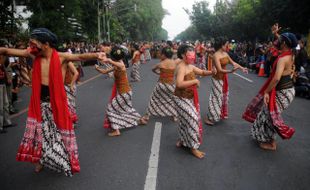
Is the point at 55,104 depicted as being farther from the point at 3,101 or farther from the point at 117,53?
the point at 3,101

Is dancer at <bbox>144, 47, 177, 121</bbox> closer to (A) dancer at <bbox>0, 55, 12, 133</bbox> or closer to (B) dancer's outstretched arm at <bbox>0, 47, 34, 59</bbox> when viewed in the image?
(A) dancer at <bbox>0, 55, 12, 133</bbox>

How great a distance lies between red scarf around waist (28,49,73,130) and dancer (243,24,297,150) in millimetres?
3090

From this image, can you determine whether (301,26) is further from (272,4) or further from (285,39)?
Answer: (285,39)

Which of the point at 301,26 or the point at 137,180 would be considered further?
the point at 301,26

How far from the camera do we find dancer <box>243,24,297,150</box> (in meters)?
5.50

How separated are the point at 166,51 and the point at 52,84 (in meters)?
3.68

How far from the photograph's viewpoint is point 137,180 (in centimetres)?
471

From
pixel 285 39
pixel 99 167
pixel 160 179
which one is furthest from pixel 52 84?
pixel 285 39

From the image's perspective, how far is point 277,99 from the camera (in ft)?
18.8

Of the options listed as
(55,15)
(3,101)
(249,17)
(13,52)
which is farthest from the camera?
(249,17)

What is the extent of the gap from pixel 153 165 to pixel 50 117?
1605 millimetres

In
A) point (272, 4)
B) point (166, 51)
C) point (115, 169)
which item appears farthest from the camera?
point (272, 4)

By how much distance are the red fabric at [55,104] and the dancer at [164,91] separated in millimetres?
3423

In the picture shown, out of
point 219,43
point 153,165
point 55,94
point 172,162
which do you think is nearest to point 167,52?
point 219,43
